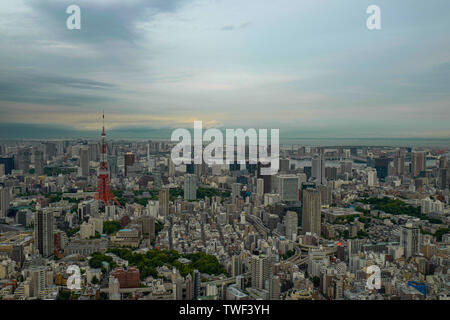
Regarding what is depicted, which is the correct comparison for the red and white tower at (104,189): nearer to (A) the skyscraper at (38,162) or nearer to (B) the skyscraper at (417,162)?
(A) the skyscraper at (38,162)

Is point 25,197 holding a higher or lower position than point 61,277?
higher

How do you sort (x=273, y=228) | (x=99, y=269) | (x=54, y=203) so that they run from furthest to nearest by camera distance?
1. (x=54, y=203)
2. (x=273, y=228)
3. (x=99, y=269)

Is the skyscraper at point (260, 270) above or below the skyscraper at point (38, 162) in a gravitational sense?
below

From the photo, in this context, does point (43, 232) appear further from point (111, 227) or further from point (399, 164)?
point (399, 164)

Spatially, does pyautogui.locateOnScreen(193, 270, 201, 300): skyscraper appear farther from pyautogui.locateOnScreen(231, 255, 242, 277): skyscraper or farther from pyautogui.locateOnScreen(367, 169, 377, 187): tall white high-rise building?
pyautogui.locateOnScreen(367, 169, 377, 187): tall white high-rise building

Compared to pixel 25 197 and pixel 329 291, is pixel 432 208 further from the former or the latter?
pixel 25 197

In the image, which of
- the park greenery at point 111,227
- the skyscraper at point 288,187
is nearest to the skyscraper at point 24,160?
the park greenery at point 111,227
